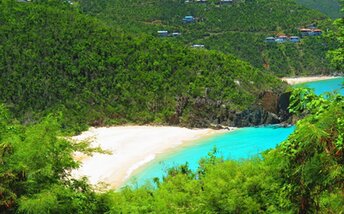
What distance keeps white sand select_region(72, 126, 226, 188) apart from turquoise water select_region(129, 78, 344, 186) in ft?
3.82

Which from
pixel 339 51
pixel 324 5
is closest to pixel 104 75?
pixel 339 51

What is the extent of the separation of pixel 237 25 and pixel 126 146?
5975 centimetres

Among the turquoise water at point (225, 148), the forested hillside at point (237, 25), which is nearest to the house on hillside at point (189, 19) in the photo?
the forested hillside at point (237, 25)

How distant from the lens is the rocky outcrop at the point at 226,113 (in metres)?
52.1

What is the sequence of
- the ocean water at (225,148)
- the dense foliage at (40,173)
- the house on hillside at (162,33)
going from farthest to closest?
the house on hillside at (162,33), the ocean water at (225,148), the dense foliage at (40,173)

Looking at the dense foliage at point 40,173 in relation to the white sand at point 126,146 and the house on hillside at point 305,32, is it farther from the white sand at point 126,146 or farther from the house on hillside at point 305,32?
the house on hillside at point 305,32

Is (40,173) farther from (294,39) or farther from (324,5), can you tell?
(324,5)

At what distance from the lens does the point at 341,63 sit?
696 cm

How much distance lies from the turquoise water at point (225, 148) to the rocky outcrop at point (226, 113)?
1613mm

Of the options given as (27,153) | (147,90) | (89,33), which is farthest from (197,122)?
(27,153)

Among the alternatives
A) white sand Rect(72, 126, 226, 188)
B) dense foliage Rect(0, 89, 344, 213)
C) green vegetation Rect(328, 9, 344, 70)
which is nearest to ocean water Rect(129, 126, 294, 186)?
white sand Rect(72, 126, 226, 188)

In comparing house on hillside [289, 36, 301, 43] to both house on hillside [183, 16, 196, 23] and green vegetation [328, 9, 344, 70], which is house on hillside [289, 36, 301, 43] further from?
green vegetation [328, 9, 344, 70]

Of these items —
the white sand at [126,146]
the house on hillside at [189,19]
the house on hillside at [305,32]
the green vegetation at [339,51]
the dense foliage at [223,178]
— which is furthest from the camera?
the house on hillside at [305,32]

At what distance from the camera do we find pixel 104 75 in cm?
5319
